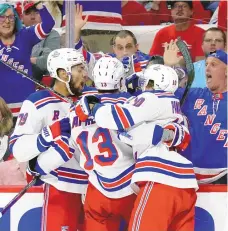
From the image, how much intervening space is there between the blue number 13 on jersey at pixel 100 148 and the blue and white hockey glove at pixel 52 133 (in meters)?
0.07

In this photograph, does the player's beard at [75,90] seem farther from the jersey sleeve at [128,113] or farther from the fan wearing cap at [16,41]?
the fan wearing cap at [16,41]

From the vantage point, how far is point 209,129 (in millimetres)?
3797

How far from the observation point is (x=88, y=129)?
3.40m

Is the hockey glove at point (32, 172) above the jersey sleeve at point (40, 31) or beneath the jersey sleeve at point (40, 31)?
beneath

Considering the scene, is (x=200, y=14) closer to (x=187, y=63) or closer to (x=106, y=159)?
(x=187, y=63)

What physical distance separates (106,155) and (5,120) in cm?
60

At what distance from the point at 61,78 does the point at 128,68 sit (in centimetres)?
47

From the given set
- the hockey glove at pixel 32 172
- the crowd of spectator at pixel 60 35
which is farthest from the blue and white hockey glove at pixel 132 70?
the hockey glove at pixel 32 172

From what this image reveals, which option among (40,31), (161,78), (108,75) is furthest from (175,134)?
(40,31)

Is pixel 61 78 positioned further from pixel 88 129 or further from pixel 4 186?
pixel 4 186

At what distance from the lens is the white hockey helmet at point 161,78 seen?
11.0ft

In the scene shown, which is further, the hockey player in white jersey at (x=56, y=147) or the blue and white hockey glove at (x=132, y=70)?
the blue and white hockey glove at (x=132, y=70)

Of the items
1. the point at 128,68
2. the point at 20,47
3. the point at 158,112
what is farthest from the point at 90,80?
the point at 158,112

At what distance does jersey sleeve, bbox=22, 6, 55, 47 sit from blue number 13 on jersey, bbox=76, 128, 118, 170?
0.86m
